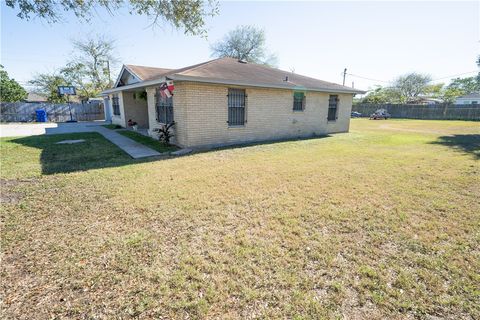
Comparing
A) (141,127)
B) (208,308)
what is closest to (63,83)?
(141,127)

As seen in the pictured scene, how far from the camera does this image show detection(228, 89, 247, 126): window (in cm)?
949

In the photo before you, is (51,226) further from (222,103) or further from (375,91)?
(375,91)

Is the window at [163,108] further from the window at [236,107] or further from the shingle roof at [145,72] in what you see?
the window at [236,107]

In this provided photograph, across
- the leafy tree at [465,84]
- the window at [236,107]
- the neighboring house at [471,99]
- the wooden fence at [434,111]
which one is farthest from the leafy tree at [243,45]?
the leafy tree at [465,84]

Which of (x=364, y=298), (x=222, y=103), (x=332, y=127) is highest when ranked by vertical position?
(x=222, y=103)

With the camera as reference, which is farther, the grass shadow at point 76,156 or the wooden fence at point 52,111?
the wooden fence at point 52,111

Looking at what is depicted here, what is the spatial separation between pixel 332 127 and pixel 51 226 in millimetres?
13381

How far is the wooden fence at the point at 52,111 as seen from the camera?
19516 millimetres

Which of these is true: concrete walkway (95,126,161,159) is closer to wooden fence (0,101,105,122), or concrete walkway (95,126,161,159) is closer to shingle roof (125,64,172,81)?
shingle roof (125,64,172,81)

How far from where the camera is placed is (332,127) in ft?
45.1

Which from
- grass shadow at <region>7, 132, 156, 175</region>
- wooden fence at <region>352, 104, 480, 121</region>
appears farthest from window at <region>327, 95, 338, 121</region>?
wooden fence at <region>352, 104, 480, 121</region>

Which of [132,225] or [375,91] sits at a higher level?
[375,91]

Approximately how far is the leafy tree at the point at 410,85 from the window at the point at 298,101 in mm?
50809

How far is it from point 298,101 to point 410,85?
5419 cm
